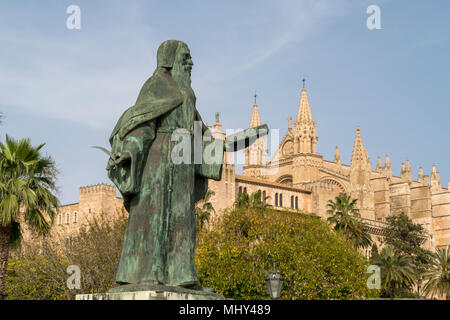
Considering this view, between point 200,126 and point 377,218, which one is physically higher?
point 377,218

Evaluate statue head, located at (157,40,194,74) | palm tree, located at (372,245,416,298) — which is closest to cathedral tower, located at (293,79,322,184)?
palm tree, located at (372,245,416,298)

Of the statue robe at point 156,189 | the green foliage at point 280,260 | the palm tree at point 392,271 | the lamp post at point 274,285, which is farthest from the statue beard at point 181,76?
the palm tree at point 392,271

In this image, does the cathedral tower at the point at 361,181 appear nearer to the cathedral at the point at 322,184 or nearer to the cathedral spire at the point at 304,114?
the cathedral at the point at 322,184

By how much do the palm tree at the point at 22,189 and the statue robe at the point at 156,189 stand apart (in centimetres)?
1225

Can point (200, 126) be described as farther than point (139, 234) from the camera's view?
Yes

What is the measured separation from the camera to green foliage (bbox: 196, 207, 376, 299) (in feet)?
107

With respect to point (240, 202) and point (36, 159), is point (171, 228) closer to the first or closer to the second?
point (36, 159)

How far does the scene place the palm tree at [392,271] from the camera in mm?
55031

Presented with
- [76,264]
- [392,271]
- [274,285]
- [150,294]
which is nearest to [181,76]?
[150,294]

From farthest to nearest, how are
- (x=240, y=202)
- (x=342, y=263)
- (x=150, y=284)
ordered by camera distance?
(x=240, y=202), (x=342, y=263), (x=150, y=284)

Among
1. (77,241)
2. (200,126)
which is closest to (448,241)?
(77,241)

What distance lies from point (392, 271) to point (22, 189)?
41.6m
